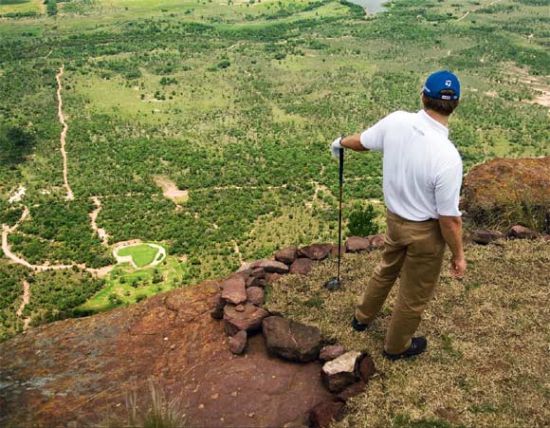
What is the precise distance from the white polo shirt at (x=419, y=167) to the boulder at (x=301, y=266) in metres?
2.57

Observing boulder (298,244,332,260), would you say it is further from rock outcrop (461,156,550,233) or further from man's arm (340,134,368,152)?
rock outcrop (461,156,550,233)

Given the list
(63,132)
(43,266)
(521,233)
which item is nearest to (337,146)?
(521,233)

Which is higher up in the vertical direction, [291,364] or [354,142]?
[354,142]

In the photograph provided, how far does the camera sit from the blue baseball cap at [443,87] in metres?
4.64

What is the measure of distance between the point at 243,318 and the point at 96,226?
57.5 feet

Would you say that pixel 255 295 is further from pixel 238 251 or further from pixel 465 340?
pixel 238 251

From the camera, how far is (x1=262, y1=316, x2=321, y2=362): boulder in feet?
19.4

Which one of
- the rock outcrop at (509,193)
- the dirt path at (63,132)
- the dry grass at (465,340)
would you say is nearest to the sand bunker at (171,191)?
the dirt path at (63,132)

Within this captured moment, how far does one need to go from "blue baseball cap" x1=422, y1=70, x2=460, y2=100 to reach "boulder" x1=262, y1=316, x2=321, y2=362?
2759 millimetres

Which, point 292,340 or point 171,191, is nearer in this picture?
point 292,340

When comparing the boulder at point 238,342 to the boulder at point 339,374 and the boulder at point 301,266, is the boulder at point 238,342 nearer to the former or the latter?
the boulder at point 339,374

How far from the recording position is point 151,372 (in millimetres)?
6055

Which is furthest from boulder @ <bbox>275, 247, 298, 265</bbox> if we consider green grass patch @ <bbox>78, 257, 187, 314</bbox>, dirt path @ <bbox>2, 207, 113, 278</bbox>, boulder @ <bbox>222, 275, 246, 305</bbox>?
dirt path @ <bbox>2, 207, 113, 278</bbox>

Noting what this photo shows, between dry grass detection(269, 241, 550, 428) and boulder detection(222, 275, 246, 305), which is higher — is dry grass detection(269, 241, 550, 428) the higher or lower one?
the lower one
